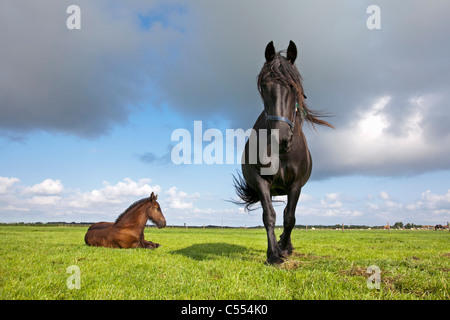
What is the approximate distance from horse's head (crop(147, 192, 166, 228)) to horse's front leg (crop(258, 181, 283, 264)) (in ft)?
21.0

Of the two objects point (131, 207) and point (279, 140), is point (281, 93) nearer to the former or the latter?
point (279, 140)

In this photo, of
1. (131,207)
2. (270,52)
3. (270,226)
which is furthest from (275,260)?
(131,207)

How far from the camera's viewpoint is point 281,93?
4.73m

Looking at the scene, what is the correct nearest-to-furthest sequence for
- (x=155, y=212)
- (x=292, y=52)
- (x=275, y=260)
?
(x=275, y=260), (x=292, y=52), (x=155, y=212)

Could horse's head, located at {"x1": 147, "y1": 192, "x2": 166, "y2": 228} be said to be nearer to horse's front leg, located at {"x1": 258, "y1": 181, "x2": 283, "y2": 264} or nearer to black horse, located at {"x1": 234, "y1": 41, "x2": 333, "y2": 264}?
black horse, located at {"x1": 234, "y1": 41, "x2": 333, "y2": 264}

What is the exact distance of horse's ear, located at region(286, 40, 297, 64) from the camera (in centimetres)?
535

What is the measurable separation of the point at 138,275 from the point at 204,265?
1.20m

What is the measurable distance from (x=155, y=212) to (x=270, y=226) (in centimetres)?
682

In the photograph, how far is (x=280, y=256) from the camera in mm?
5113

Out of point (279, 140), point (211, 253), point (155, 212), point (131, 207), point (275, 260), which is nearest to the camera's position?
point (279, 140)

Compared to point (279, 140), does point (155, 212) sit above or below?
below

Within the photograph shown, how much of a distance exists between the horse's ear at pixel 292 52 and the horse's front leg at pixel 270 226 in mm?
2561
